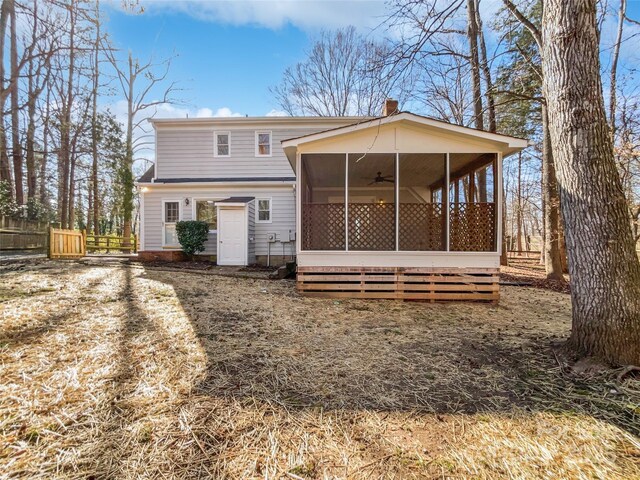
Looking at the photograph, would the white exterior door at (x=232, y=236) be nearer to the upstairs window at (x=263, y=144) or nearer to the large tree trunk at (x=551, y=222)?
the upstairs window at (x=263, y=144)

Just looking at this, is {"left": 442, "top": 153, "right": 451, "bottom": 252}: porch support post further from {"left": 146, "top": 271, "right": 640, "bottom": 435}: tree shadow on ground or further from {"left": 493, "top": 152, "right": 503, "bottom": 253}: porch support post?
{"left": 146, "top": 271, "right": 640, "bottom": 435}: tree shadow on ground

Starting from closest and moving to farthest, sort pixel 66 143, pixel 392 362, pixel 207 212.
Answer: pixel 392 362 → pixel 207 212 → pixel 66 143

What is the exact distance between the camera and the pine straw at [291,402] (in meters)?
1.62

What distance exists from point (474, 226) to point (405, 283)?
6.03 ft

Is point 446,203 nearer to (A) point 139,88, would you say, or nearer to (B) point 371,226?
(B) point 371,226

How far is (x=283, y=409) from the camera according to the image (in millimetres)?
2070

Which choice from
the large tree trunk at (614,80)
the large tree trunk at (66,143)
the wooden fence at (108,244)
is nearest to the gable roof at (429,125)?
the large tree trunk at (614,80)

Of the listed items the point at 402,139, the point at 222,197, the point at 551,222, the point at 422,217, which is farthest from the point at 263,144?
the point at 551,222

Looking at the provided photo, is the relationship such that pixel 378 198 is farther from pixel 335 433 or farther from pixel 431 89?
pixel 335 433

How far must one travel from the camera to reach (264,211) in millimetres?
11602

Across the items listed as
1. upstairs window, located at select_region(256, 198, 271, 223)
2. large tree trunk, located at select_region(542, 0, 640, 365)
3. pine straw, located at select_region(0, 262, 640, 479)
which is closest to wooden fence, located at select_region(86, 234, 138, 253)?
upstairs window, located at select_region(256, 198, 271, 223)

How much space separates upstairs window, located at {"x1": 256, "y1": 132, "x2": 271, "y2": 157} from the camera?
1209cm

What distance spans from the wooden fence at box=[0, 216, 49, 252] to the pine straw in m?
10.0

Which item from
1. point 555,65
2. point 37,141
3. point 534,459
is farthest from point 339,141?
point 37,141
